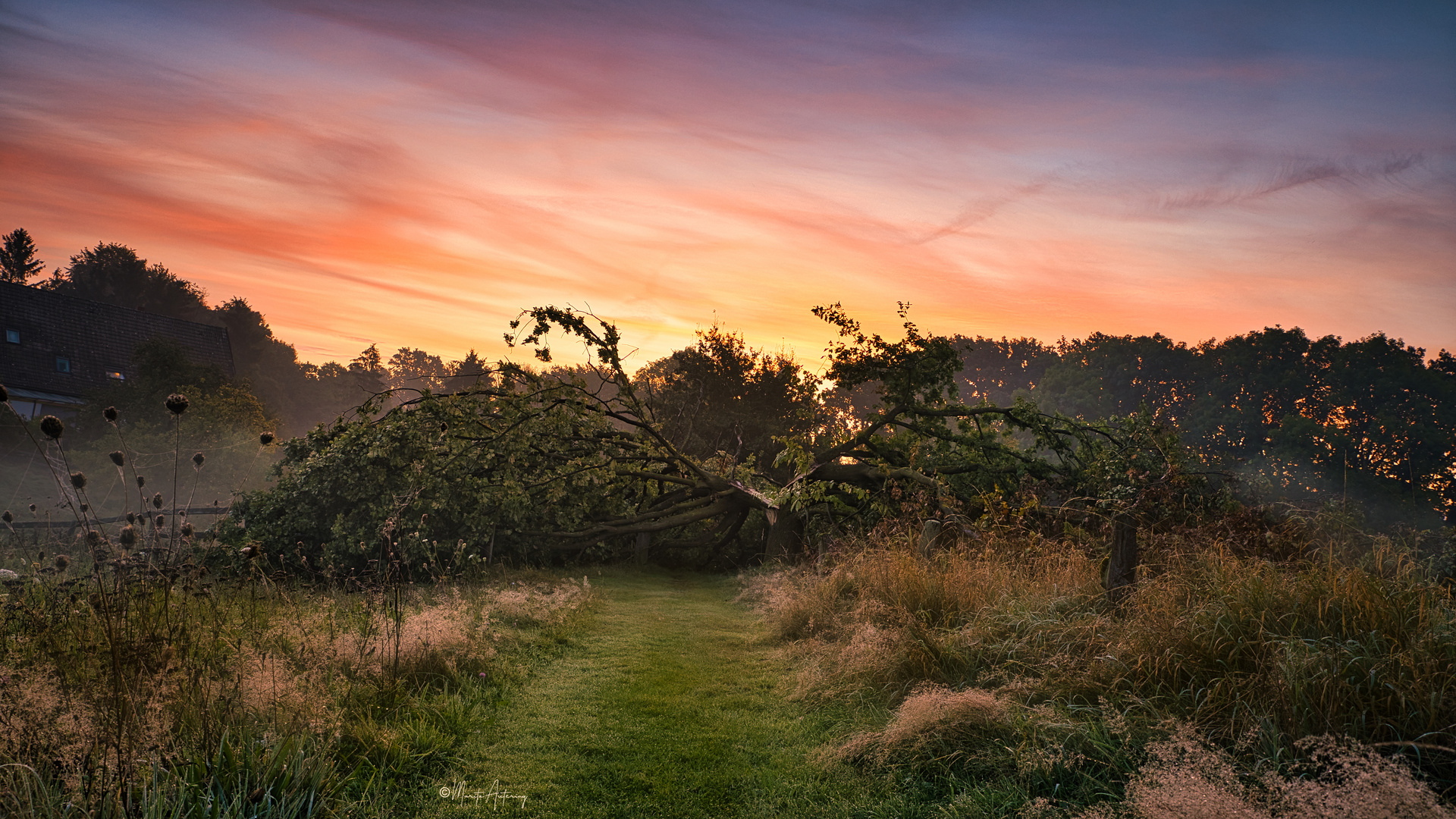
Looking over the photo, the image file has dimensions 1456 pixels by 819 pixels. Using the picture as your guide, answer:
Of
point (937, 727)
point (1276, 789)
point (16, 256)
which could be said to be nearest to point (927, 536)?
point (937, 727)

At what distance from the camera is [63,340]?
32500mm

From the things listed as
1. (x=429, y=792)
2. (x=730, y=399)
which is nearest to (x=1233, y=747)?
(x=429, y=792)

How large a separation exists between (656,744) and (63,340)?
42.0 m

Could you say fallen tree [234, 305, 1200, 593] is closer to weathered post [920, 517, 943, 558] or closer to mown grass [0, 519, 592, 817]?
weathered post [920, 517, 943, 558]

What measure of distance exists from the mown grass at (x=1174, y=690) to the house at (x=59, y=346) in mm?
35823

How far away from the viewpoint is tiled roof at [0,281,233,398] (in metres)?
30.8

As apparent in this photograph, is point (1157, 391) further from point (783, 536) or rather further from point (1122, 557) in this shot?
point (1122, 557)

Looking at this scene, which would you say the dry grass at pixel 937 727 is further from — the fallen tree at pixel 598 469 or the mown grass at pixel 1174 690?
the fallen tree at pixel 598 469

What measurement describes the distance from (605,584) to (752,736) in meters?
7.93

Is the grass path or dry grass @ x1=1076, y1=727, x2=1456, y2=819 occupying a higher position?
dry grass @ x1=1076, y1=727, x2=1456, y2=819

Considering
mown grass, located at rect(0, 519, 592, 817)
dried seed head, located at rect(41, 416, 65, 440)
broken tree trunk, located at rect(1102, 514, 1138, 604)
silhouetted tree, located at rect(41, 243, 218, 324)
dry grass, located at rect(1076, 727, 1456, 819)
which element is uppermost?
silhouetted tree, located at rect(41, 243, 218, 324)

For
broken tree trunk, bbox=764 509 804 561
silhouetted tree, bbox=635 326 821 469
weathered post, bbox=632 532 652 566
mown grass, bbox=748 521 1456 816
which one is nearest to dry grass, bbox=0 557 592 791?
mown grass, bbox=748 521 1456 816

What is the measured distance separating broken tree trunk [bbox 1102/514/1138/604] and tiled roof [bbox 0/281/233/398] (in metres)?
36.1

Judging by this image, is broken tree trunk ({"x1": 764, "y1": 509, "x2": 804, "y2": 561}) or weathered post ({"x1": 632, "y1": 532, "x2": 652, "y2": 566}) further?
weathered post ({"x1": 632, "y1": 532, "x2": 652, "y2": 566})
